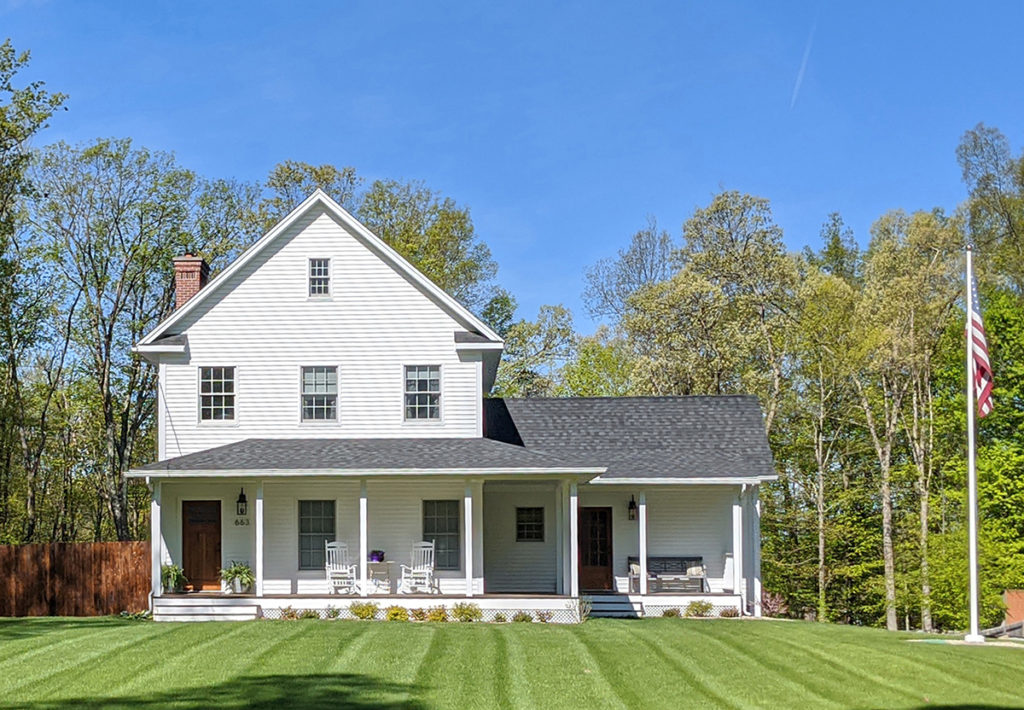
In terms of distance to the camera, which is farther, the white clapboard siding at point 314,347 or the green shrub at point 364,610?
the white clapboard siding at point 314,347

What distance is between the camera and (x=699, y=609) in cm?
2469

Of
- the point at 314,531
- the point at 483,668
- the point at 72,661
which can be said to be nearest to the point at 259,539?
the point at 314,531

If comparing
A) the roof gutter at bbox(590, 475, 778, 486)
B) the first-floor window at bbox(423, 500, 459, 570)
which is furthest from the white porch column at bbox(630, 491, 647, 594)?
the first-floor window at bbox(423, 500, 459, 570)

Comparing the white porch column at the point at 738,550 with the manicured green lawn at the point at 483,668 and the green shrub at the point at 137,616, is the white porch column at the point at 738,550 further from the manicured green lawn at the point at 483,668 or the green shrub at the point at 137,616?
the green shrub at the point at 137,616

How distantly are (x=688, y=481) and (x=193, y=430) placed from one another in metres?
11.1

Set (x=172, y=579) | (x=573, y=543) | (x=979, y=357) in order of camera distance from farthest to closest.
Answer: (x=172, y=579), (x=573, y=543), (x=979, y=357)

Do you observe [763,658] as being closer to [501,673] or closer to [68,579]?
[501,673]

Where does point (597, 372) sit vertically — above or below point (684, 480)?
above

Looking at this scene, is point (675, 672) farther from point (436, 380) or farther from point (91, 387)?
point (91, 387)

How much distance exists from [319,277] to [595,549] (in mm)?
8960

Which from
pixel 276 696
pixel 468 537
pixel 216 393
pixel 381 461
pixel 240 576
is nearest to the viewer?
pixel 276 696

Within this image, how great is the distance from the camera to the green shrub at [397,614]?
73.3 ft

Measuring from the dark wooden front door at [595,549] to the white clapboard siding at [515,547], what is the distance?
27.5 inches

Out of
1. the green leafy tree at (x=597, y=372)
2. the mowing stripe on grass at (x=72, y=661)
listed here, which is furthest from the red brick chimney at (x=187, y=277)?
the green leafy tree at (x=597, y=372)
